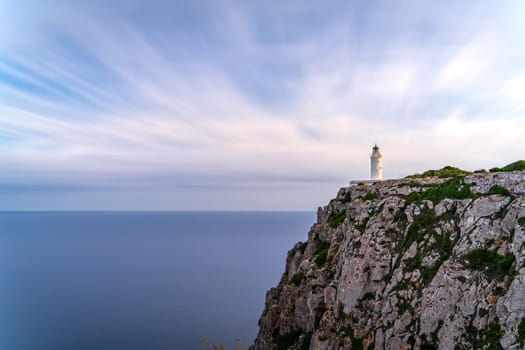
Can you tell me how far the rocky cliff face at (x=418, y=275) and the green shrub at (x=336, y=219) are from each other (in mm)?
2373

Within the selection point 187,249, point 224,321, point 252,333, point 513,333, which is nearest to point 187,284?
point 224,321

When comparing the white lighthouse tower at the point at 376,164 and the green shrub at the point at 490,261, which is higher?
the white lighthouse tower at the point at 376,164

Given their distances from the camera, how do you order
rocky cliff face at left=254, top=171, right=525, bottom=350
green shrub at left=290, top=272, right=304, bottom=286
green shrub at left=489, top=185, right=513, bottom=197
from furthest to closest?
green shrub at left=290, top=272, right=304, bottom=286 < green shrub at left=489, top=185, right=513, bottom=197 < rocky cliff face at left=254, top=171, right=525, bottom=350

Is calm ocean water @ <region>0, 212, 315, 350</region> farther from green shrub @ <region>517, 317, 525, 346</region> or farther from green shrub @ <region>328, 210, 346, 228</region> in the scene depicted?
green shrub @ <region>517, 317, 525, 346</region>

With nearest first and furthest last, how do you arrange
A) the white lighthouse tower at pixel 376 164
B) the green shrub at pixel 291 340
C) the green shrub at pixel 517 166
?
the green shrub at pixel 517 166 < the green shrub at pixel 291 340 < the white lighthouse tower at pixel 376 164

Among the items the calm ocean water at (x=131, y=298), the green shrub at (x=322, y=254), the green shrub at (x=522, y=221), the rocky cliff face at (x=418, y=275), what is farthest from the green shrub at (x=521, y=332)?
the calm ocean water at (x=131, y=298)

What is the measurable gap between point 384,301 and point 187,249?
147 metres

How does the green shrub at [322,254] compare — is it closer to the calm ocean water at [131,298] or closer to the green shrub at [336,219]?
the green shrub at [336,219]

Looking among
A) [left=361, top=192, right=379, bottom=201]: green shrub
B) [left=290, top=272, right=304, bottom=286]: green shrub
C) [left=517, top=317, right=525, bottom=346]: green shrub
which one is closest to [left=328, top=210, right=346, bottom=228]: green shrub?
[left=361, top=192, right=379, bottom=201]: green shrub

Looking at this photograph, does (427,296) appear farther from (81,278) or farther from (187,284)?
(81,278)

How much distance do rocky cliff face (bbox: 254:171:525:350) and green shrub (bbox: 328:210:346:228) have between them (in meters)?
2.37

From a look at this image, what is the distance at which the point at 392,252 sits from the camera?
2772cm

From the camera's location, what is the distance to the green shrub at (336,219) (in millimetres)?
38656

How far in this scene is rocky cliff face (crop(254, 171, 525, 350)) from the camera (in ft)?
64.8
